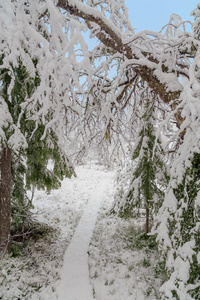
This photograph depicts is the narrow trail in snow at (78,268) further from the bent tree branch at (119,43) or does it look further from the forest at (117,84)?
the bent tree branch at (119,43)

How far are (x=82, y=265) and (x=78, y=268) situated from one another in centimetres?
17

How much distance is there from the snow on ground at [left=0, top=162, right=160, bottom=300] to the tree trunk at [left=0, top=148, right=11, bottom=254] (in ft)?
1.43

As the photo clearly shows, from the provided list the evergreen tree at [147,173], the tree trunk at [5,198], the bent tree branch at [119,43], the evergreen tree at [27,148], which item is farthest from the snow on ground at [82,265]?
the bent tree branch at [119,43]

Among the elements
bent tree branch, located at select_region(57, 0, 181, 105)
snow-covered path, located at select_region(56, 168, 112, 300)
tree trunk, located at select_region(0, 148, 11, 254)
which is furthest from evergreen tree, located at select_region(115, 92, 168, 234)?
tree trunk, located at select_region(0, 148, 11, 254)

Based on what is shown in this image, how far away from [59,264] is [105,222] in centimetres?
364

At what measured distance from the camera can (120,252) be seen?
608cm

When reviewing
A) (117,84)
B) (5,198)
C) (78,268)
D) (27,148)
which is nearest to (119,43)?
(117,84)

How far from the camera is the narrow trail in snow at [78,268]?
4219 mm

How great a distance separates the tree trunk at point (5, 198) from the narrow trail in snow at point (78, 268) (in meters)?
1.76

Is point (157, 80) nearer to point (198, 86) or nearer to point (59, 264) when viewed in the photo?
point (198, 86)

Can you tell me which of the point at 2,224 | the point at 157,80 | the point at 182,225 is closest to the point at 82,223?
the point at 2,224

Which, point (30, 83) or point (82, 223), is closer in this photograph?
point (30, 83)

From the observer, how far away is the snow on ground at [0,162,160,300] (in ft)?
14.0

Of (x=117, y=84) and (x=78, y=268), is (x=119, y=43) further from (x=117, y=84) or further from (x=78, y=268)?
(x=78, y=268)
